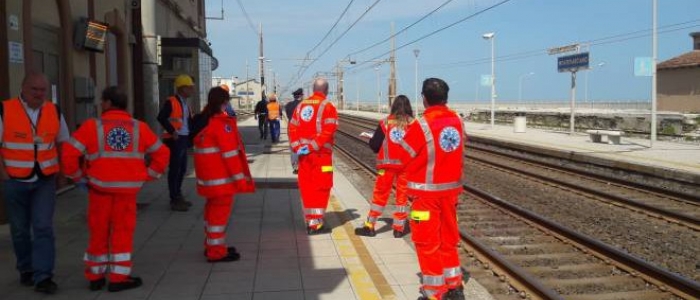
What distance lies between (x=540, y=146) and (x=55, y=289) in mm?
18747

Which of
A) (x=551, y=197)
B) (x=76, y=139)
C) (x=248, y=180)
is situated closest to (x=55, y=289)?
(x=76, y=139)

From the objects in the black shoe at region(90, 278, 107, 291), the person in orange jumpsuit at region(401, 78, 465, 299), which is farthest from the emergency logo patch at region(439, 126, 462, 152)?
the black shoe at region(90, 278, 107, 291)

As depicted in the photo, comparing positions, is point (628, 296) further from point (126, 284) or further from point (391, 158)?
point (126, 284)

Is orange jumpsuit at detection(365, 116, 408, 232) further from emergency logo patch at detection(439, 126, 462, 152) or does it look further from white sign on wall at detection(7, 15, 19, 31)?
white sign on wall at detection(7, 15, 19, 31)

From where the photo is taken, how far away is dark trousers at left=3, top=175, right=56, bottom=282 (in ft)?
16.7

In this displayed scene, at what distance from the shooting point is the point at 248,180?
20.7ft

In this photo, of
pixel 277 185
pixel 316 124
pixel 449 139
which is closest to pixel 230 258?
pixel 316 124

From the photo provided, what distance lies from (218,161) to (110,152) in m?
1.24

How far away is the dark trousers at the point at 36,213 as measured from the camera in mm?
5090

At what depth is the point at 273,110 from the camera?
23.1m

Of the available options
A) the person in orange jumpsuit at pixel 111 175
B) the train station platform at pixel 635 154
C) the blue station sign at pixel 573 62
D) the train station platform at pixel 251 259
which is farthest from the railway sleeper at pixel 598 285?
the blue station sign at pixel 573 62

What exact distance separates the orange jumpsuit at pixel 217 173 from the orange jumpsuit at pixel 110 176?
2.83 feet

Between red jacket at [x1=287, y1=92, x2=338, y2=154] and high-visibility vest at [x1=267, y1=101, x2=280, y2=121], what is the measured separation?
51.6 ft

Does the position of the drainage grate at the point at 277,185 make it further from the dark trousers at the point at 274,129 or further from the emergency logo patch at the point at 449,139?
the dark trousers at the point at 274,129
